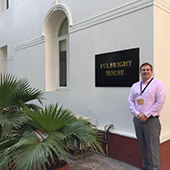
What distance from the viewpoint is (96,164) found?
3.98 meters

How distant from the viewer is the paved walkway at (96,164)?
3828 millimetres

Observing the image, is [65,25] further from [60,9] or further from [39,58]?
[39,58]

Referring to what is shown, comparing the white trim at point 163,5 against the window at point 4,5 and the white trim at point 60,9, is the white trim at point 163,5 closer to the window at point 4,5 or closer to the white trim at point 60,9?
the white trim at point 60,9

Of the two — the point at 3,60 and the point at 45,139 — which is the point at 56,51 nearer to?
the point at 45,139

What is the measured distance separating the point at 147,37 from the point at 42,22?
406cm

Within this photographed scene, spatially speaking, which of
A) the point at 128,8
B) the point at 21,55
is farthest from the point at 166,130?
the point at 21,55

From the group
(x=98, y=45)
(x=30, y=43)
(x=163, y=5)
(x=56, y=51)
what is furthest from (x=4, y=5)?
(x=163, y=5)

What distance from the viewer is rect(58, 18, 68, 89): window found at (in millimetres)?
6320

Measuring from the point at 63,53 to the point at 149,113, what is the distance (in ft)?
13.5

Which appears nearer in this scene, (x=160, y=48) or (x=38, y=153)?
(x=38, y=153)

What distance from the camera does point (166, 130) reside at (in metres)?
3.84

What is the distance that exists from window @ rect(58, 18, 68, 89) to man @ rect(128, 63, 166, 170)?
→ 134 inches

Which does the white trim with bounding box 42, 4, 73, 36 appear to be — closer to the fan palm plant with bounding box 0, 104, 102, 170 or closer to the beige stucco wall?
the beige stucco wall

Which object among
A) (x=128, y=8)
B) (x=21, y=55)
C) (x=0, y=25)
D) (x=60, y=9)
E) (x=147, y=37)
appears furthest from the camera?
(x=0, y=25)
